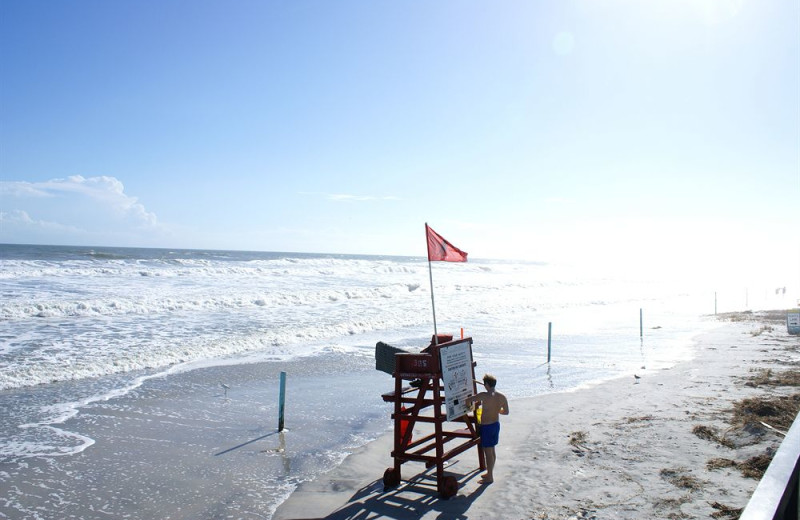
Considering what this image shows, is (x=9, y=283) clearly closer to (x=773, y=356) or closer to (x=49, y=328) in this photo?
(x=49, y=328)

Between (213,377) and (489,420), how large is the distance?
8.52m

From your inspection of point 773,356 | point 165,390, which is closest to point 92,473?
point 165,390

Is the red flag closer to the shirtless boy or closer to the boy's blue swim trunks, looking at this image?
the shirtless boy

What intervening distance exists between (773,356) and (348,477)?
1454cm

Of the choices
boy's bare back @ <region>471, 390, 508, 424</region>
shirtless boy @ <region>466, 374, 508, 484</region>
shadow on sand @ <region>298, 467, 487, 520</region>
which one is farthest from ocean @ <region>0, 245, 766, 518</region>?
boy's bare back @ <region>471, 390, 508, 424</region>

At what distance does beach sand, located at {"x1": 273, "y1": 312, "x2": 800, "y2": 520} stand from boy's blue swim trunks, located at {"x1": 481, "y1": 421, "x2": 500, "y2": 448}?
0.49 meters

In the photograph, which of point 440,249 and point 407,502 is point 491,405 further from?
point 440,249

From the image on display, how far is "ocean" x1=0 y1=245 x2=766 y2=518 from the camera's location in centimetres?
705

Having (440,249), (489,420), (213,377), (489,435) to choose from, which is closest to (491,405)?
(489,420)

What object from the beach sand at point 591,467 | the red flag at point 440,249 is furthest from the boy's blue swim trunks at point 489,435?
the red flag at point 440,249

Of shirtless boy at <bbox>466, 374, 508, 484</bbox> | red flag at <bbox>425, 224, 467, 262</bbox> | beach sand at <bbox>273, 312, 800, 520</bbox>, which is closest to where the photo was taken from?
beach sand at <bbox>273, 312, 800, 520</bbox>

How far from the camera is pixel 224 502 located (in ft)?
21.2

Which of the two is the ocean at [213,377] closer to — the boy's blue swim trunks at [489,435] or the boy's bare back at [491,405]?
the boy's blue swim trunks at [489,435]

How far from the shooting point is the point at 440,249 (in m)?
7.59
